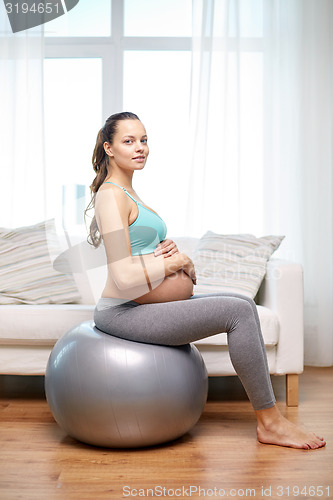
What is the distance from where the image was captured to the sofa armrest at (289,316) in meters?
2.62

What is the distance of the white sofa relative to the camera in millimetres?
2590

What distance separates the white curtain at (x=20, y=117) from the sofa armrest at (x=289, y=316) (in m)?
1.68

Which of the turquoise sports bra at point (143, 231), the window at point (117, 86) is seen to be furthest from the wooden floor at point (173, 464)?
the window at point (117, 86)

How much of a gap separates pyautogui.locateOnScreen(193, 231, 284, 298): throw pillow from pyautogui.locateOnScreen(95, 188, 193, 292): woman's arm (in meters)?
0.94

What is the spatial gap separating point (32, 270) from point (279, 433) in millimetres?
1504

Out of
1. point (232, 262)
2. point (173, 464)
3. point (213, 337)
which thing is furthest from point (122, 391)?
point (232, 262)

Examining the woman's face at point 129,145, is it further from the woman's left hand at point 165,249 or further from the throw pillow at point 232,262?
the throw pillow at point 232,262

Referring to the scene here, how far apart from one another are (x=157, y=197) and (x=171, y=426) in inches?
80.2

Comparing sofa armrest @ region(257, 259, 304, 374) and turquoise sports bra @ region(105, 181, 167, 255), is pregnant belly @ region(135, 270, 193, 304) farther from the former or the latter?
sofa armrest @ region(257, 259, 304, 374)

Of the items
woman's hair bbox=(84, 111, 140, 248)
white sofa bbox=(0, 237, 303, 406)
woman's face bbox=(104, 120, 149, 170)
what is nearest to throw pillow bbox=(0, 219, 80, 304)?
white sofa bbox=(0, 237, 303, 406)

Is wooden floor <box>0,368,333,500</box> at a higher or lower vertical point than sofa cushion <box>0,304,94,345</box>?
lower

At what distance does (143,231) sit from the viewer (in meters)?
2.02

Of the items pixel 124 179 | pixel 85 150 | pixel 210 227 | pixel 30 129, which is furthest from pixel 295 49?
pixel 124 179

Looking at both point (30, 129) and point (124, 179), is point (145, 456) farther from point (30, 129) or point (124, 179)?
point (30, 129)
